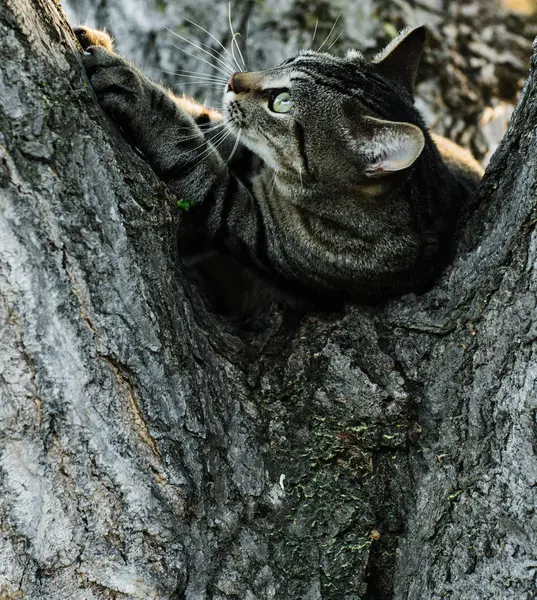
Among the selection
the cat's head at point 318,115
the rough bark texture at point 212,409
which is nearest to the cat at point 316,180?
the cat's head at point 318,115

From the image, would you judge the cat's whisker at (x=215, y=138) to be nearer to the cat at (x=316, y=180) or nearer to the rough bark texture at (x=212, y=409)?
the cat at (x=316, y=180)

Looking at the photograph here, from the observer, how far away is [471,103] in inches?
153

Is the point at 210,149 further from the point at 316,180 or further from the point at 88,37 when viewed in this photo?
the point at 88,37

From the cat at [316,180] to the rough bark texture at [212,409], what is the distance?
1.17 feet

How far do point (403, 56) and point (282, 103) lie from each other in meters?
0.66

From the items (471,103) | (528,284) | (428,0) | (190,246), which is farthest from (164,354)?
(428,0)

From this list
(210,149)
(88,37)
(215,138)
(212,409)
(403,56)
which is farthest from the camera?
(403,56)

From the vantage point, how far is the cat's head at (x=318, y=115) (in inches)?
98.2

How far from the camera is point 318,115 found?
8.48ft

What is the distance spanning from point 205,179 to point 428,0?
236 centimetres

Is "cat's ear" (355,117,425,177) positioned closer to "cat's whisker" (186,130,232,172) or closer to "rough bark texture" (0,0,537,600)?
"rough bark texture" (0,0,537,600)

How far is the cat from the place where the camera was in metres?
2.40

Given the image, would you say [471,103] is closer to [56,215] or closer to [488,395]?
[488,395]

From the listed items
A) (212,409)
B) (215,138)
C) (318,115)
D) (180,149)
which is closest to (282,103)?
(318,115)
